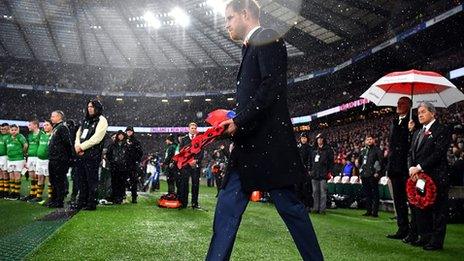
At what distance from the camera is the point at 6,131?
10227 millimetres

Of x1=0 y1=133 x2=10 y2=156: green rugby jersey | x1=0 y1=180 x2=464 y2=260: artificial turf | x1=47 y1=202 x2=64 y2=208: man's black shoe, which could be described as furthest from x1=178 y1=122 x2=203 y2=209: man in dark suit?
x1=0 y1=133 x2=10 y2=156: green rugby jersey

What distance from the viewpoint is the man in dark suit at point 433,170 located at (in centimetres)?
496

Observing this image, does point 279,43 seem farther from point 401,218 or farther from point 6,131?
point 6,131

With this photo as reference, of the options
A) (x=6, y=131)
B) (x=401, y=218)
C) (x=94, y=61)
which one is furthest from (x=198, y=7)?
(x=401, y=218)

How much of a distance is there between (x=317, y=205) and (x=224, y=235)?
25.1 ft

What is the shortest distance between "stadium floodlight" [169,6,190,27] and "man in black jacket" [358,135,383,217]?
2246 centimetres

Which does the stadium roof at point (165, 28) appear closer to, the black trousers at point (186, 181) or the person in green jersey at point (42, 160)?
the black trousers at point (186, 181)

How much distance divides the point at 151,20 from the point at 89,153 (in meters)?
25.0

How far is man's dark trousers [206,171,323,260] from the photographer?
2365 mm

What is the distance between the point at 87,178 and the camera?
7418mm

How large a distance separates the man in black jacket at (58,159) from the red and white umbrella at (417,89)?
619cm

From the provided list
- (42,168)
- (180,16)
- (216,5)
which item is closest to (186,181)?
(42,168)

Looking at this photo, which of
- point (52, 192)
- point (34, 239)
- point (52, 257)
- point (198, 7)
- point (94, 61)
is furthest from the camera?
point (94, 61)

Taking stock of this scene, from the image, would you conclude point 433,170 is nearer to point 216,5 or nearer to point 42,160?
point 42,160
